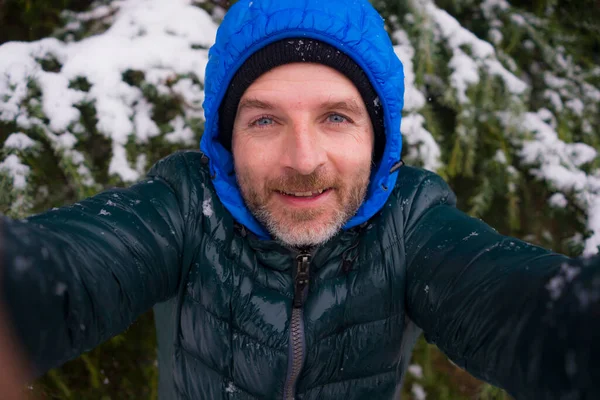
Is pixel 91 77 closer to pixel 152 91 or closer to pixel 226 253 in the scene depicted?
pixel 152 91

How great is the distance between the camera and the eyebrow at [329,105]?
1.41 m

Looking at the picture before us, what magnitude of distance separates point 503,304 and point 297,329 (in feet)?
2.15

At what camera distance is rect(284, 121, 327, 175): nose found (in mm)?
1368

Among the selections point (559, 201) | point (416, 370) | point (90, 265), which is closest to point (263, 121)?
point (90, 265)

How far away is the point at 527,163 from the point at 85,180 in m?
2.26

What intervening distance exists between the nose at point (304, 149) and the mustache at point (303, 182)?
0.03 meters

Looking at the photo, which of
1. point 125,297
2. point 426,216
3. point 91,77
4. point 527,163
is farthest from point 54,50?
point 527,163

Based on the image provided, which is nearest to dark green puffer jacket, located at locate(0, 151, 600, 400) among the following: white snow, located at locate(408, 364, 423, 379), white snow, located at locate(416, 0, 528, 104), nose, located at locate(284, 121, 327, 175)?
nose, located at locate(284, 121, 327, 175)

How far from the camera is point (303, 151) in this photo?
4.50 ft

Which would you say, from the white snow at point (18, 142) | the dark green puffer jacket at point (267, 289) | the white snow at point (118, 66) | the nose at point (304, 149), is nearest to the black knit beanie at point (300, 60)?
the nose at point (304, 149)

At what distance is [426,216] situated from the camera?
1507 millimetres

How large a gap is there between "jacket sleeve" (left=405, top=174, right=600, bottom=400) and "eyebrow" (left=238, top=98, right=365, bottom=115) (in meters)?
0.40

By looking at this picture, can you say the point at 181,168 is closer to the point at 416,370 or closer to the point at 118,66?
the point at 118,66

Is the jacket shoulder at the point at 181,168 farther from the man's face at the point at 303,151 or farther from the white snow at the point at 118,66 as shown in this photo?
the white snow at the point at 118,66
